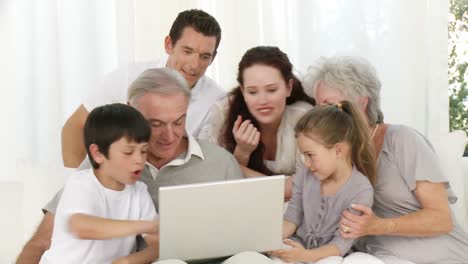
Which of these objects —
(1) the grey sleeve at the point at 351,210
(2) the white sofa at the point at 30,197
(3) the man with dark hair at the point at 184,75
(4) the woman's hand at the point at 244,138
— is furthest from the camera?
(3) the man with dark hair at the point at 184,75

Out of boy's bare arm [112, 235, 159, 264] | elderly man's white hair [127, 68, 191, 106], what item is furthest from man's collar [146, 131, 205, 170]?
boy's bare arm [112, 235, 159, 264]

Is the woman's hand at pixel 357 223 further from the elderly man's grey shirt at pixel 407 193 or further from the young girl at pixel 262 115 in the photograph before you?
the young girl at pixel 262 115

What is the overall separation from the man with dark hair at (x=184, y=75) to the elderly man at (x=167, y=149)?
0.44 meters

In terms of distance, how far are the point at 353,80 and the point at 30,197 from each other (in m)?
1.27

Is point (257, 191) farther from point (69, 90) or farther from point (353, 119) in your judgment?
point (69, 90)

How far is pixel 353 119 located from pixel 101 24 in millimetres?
1510

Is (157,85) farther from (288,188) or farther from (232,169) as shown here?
(288,188)

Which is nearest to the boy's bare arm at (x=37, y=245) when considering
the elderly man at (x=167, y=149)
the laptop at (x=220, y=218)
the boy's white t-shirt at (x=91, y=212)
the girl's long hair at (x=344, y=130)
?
the elderly man at (x=167, y=149)

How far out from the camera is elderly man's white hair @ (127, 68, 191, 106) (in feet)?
7.32

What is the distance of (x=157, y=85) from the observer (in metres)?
2.24

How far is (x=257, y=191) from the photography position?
1953mm

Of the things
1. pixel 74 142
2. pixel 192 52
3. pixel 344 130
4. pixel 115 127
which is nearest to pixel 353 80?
pixel 344 130

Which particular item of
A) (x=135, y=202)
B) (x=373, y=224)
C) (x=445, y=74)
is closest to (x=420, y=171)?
(x=373, y=224)

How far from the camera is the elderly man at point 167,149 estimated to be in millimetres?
2197
